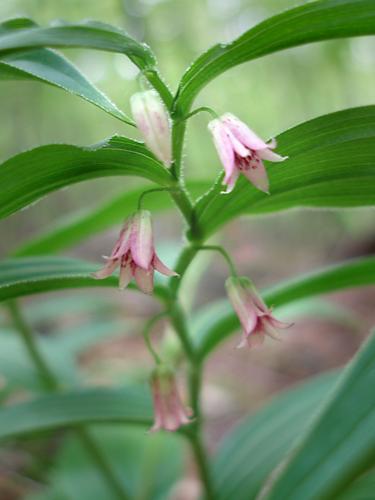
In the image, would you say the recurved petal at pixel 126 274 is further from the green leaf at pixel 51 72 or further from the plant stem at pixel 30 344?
the plant stem at pixel 30 344

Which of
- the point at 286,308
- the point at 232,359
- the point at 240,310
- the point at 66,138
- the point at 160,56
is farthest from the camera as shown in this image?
the point at 66,138

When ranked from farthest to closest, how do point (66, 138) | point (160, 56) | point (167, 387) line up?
point (66, 138) < point (160, 56) < point (167, 387)

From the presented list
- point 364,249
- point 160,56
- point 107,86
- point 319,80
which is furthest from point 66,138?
point 364,249

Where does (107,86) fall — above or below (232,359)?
above

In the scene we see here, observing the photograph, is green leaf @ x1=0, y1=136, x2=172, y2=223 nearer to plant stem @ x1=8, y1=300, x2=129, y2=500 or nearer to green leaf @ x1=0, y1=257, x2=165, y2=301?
green leaf @ x1=0, y1=257, x2=165, y2=301

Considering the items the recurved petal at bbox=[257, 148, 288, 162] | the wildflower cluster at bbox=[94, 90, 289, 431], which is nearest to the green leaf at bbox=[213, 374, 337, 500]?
the wildflower cluster at bbox=[94, 90, 289, 431]

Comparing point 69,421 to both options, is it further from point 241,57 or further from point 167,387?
point 241,57
